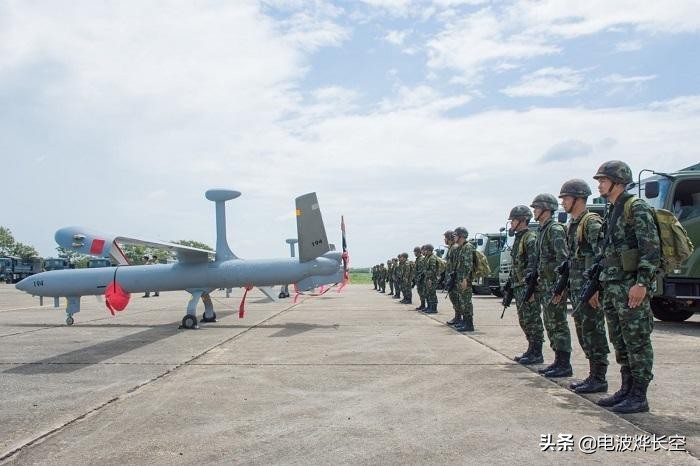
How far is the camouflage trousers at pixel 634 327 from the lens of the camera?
15.4 feet

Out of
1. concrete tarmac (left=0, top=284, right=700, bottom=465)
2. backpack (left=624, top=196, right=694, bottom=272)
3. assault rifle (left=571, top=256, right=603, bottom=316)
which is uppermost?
backpack (left=624, top=196, right=694, bottom=272)

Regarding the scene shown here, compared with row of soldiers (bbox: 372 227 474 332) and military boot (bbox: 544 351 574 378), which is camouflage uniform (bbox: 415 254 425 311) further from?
military boot (bbox: 544 351 574 378)

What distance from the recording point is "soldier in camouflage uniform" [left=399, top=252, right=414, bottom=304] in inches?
837

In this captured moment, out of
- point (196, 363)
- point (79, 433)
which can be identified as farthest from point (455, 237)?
point (79, 433)

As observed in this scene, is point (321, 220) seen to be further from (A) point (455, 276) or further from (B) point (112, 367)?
(B) point (112, 367)

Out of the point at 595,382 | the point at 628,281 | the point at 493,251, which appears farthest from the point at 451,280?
the point at 493,251

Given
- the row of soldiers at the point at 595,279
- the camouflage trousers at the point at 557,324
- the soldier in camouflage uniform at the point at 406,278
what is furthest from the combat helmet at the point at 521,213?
the soldier in camouflage uniform at the point at 406,278

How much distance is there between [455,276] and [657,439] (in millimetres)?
→ 7518

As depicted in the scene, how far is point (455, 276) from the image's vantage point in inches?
452

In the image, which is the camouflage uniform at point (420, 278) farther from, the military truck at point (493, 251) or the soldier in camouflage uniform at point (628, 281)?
the soldier in camouflage uniform at point (628, 281)

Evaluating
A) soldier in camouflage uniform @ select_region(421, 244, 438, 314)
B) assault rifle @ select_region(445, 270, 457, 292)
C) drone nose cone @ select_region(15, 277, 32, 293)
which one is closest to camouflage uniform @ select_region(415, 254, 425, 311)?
soldier in camouflage uniform @ select_region(421, 244, 438, 314)

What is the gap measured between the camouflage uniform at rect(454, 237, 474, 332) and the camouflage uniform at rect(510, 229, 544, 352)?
3.29 metres

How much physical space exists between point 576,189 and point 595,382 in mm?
1950

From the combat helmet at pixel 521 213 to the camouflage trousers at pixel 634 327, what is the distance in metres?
2.76
